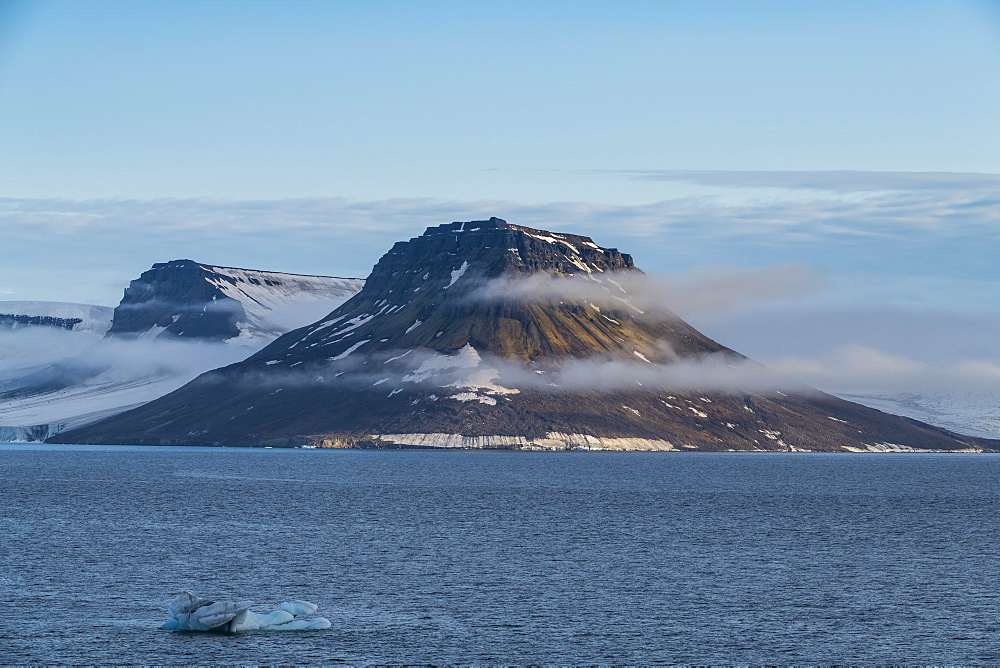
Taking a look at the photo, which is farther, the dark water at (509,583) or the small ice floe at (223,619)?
the small ice floe at (223,619)

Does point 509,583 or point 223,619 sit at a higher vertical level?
point 223,619

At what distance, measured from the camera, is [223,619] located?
71.9m

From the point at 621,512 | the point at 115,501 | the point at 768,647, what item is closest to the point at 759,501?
the point at 621,512

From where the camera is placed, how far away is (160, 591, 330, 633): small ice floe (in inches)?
2832

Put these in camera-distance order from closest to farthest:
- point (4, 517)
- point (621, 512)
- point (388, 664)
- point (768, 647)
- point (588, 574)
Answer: point (388, 664), point (768, 647), point (588, 574), point (4, 517), point (621, 512)

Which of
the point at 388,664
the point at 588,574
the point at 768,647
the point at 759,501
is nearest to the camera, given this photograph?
the point at 388,664

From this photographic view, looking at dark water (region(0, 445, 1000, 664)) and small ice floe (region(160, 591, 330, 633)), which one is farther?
small ice floe (region(160, 591, 330, 633))

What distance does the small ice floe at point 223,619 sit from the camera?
7194 centimetres

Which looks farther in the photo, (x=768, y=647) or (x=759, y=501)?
(x=759, y=501)

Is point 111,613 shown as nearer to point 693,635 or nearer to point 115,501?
point 693,635

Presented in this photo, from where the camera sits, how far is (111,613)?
77250 mm

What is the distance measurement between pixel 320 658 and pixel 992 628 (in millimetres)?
42200

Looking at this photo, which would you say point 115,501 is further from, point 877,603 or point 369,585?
point 877,603

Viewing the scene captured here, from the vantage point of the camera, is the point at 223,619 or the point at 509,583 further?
the point at 509,583
